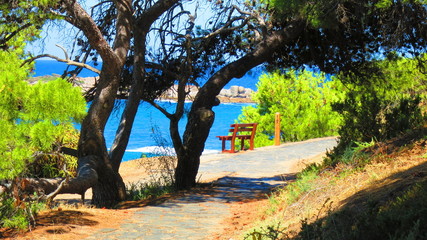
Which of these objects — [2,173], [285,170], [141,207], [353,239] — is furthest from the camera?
[285,170]

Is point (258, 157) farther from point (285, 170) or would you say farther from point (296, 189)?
point (296, 189)

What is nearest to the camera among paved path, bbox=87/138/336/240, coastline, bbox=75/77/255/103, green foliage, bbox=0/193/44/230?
green foliage, bbox=0/193/44/230

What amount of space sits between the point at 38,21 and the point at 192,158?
180 inches

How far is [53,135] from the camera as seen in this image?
23.7ft

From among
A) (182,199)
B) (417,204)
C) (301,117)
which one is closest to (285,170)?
(182,199)

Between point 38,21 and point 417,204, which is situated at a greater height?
point 38,21

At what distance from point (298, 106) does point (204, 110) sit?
18965 mm

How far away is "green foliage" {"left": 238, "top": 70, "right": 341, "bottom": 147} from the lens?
30.2m

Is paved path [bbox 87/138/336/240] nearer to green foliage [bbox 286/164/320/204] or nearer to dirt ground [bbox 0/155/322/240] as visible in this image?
dirt ground [bbox 0/155/322/240]

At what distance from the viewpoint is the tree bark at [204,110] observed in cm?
1205

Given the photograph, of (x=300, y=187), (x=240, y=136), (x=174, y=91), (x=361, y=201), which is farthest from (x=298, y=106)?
(x=361, y=201)

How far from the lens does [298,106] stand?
99.6 feet

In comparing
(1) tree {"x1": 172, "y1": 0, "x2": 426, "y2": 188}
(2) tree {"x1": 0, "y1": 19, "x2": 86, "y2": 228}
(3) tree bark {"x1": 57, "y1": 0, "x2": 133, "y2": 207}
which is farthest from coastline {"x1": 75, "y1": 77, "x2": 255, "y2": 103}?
(2) tree {"x1": 0, "y1": 19, "x2": 86, "y2": 228}

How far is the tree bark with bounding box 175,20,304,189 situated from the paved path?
0.75 m
